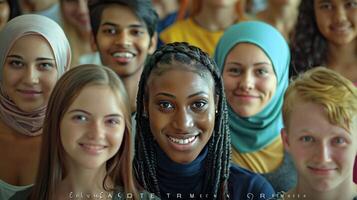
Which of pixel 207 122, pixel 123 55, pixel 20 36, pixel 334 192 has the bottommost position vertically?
pixel 334 192

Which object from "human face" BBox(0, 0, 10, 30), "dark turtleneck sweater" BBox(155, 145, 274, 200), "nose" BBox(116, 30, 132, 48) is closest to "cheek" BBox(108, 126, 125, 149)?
"dark turtleneck sweater" BBox(155, 145, 274, 200)

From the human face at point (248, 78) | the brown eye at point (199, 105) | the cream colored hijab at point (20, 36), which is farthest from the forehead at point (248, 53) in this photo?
the cream colored hijab at point (20, 36)

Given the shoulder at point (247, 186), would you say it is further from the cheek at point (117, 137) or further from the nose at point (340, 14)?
the nose at point (340, 14)

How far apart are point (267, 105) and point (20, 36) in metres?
0.92

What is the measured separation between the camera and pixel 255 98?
245cm

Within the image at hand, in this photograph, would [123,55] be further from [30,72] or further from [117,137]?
[117,137]

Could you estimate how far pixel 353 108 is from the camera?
6.13ft

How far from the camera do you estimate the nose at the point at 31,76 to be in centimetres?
222

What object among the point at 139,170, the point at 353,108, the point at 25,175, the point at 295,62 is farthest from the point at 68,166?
the point at 295,62

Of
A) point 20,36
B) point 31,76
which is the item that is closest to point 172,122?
→ point 31,76

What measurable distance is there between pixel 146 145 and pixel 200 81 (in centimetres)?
27

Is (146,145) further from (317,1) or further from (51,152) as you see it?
(317,1)

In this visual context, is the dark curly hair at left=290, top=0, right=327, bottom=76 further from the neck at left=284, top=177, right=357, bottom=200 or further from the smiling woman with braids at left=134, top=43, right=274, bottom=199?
the neck at left=284, top=177, right=357, bottom=200

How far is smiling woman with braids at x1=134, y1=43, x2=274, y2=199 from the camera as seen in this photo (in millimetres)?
2025
